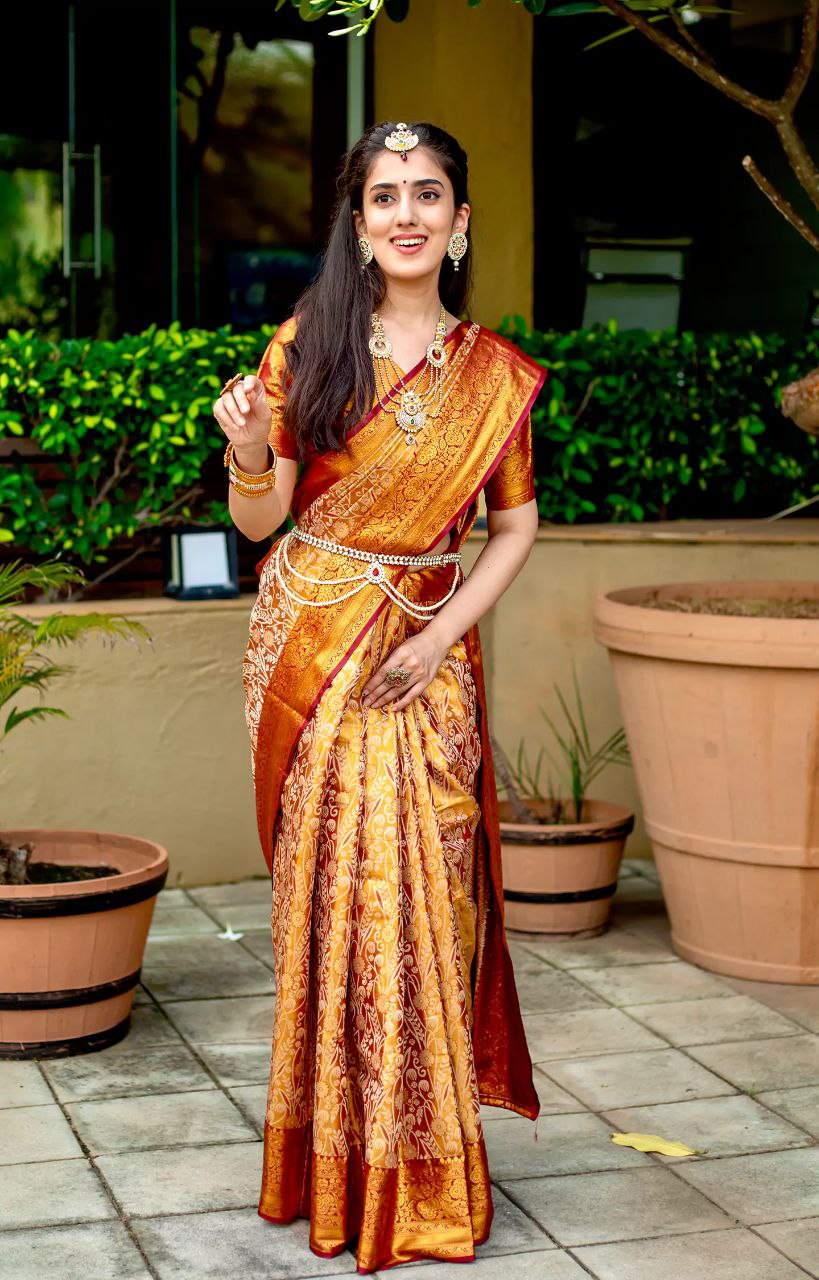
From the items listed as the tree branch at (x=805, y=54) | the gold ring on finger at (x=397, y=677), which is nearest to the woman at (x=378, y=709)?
the gold ring on finger at (x=397, y=677)

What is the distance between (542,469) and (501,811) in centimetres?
129

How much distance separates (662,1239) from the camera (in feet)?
10.6

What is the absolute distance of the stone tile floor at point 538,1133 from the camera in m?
3.16

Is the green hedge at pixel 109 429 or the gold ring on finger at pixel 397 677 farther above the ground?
the green hedge at pixel 109 429

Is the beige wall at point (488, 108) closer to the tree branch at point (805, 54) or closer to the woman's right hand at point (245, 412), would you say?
the tree branch at point (805, 54)

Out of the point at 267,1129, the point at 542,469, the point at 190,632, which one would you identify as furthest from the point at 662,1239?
the point at 542,469

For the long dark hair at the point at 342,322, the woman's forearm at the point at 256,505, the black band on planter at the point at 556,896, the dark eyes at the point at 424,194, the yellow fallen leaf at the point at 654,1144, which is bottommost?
the yellow fallen leaf at the point at 654,1144

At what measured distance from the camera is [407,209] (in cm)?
306

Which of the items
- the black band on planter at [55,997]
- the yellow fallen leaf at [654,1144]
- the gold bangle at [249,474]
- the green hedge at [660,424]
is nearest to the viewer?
the gold bangle at [249,474]

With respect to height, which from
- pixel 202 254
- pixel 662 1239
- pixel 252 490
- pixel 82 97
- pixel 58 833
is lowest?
pixel 662 1239

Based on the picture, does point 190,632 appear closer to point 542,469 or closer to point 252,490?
point 542,469

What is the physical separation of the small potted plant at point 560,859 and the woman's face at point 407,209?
2.17m

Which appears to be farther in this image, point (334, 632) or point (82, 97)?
point (82, 97)

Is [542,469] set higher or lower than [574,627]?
higher
